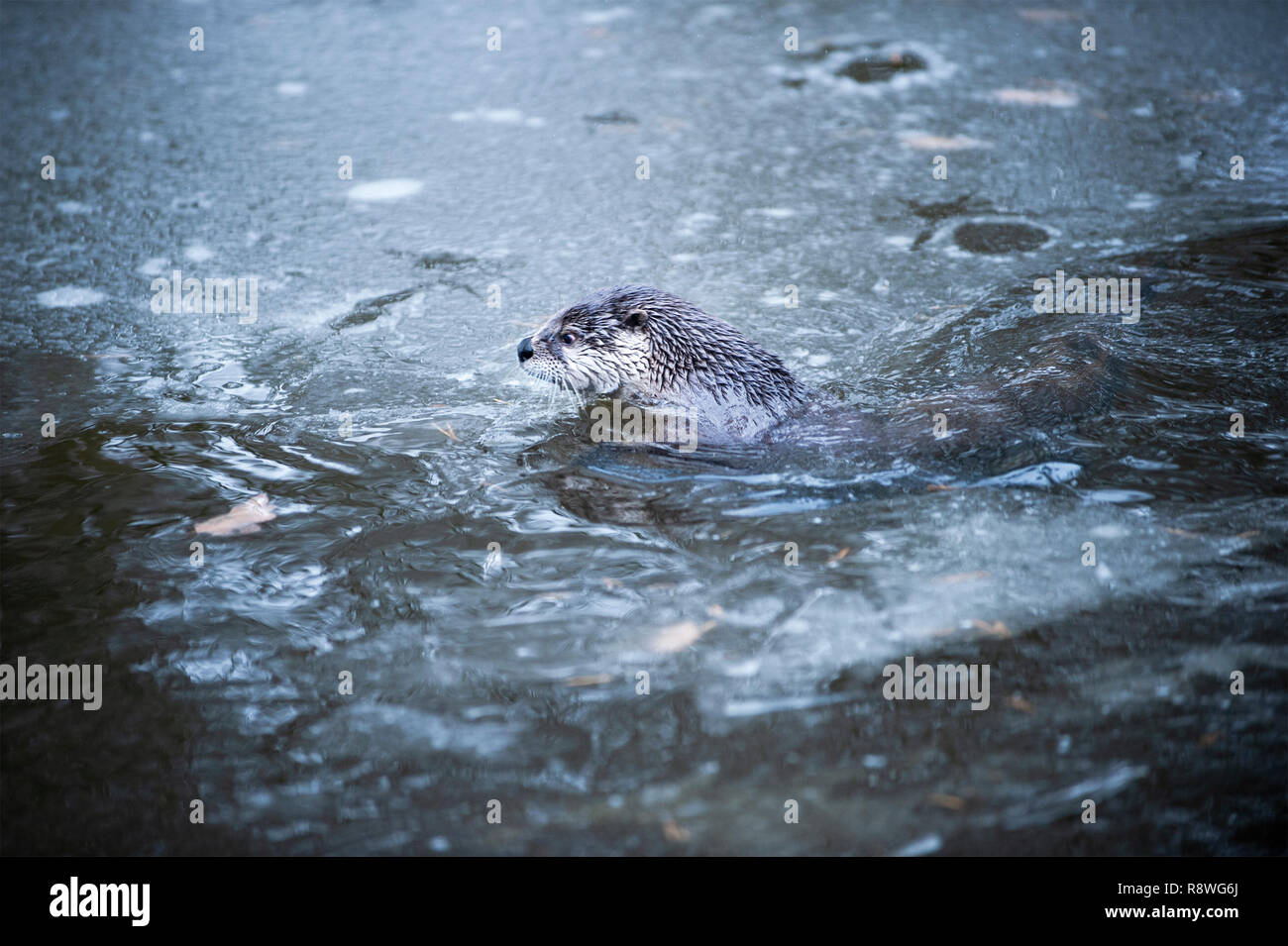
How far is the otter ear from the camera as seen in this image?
4.00 meters

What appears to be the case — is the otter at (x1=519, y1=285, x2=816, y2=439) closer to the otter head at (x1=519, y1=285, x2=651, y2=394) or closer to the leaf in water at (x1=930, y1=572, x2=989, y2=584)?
the otter head at (x1=519, y1=285, x2=651, y2=394)

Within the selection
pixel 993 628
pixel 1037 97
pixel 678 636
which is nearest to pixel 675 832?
pixel 678 636

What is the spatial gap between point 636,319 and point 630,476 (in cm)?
70

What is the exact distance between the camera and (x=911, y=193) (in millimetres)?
5738

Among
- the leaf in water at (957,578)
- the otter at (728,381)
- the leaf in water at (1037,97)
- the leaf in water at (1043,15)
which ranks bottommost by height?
the leaf in water at (957,578)

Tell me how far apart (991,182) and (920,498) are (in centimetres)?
307

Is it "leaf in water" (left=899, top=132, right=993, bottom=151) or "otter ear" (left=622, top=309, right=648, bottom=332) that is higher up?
"leaf in water" (left=899, top=132, right=993, bottom=151)

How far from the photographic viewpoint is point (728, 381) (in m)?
3.91

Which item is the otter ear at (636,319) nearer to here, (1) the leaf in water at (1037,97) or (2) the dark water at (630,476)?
(2) the dark water at (630,476)

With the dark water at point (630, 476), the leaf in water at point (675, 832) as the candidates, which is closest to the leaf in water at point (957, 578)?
the dark water at point (630, 476)

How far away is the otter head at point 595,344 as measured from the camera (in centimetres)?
402

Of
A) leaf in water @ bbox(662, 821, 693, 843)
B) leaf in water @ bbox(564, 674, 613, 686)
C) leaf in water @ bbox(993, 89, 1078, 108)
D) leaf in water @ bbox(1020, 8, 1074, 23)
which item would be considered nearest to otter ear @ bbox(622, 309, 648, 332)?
leaf in water @ bbox(564, 674, 613, 686)

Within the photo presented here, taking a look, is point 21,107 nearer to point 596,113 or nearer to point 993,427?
point 596,113
